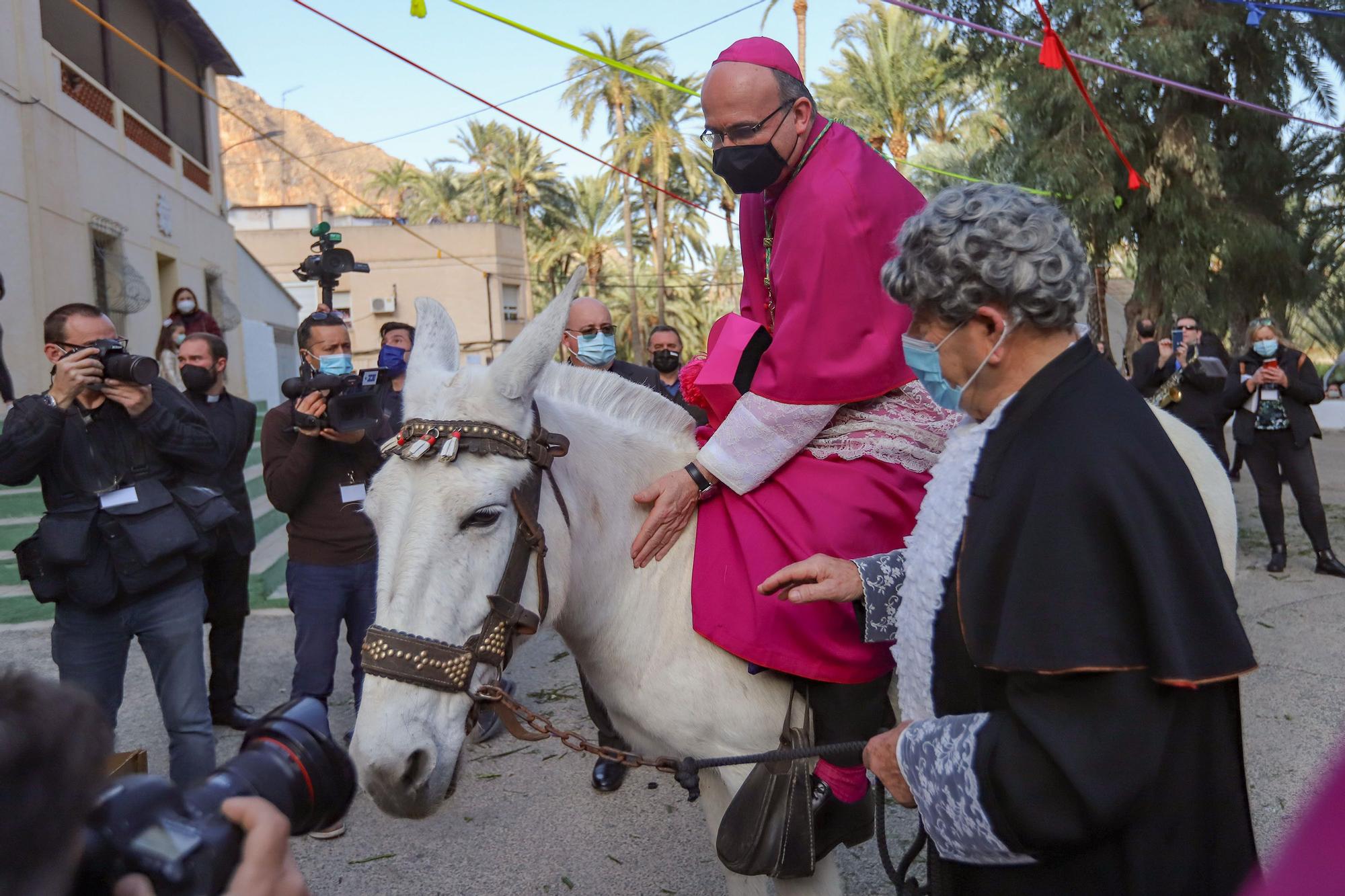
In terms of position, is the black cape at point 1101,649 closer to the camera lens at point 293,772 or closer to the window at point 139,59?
the camera lens at point 293,772

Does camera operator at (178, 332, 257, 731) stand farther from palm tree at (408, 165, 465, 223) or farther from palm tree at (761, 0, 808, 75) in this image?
palm tree at (408, 165, 465, 223)

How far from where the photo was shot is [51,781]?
2.93 ft

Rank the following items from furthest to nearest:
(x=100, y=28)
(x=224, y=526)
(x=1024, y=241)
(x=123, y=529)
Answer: (x=100, y=28) → (x=224, y=526) → (x=123, y=529) → (x=1024, y=241)

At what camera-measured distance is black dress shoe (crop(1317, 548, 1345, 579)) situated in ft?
25.5

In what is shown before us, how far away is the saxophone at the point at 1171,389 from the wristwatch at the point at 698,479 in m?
6.85

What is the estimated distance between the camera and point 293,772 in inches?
47.3

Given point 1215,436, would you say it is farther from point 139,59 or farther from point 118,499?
point 139,59

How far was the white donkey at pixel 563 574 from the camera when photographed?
192 cm

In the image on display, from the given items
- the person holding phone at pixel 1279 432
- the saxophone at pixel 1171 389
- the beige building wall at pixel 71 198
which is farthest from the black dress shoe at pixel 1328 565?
the beige building wall at pixel 71 198

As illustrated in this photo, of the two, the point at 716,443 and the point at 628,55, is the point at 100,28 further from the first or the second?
the point at 628,55

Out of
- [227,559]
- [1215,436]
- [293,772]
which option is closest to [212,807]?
[293,772]

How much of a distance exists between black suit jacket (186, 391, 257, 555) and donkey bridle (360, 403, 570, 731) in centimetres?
329

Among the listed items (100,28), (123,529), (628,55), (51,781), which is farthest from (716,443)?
(628,55)

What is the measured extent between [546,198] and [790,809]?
4446cm
